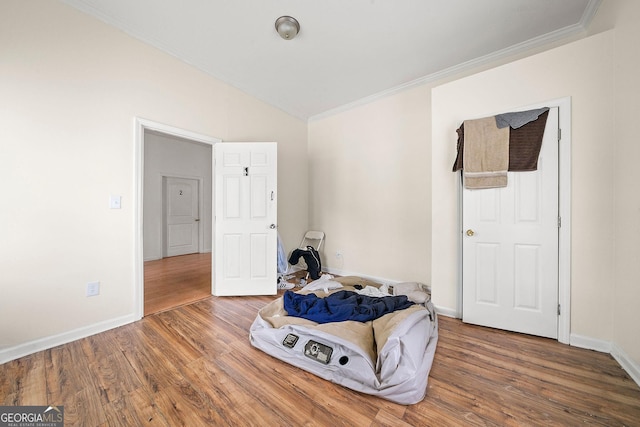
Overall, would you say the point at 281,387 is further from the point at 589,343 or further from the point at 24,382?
the point at 589,343

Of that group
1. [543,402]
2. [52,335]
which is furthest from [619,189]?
[52,335]

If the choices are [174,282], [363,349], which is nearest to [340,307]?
[363,349]

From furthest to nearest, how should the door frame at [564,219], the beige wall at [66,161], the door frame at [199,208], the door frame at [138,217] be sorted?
1. the door frame at [199,208]
2. the door frame at [138,217]
3. the door frame at [564,219]
4. the beige wall at [66,161]

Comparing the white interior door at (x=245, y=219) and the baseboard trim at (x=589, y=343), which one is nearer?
the baseboard trim at (x=589, y=343)

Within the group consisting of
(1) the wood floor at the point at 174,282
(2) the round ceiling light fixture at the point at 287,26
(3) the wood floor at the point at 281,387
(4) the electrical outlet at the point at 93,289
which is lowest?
(3) the wood floor at the point at 281,387

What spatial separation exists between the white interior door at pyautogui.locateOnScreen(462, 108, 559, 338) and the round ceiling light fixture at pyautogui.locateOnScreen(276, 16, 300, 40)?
2.27 meters

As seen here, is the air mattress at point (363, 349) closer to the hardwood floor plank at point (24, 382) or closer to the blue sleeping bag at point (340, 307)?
the blue sleeping bag at point (340, 307)

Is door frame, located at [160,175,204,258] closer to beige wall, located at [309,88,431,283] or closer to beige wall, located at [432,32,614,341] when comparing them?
beige wall, located at [309,88,431,283]

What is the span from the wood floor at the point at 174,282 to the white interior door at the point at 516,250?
3.11m

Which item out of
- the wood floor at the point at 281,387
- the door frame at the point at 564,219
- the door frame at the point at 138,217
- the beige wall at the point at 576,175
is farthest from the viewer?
the door frame at the point at 138,217

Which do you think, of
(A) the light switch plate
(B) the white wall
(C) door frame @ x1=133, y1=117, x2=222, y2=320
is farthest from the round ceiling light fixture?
(B) the white wall

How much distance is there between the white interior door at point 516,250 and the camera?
191cm

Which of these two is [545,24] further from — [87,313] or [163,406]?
[87,313]

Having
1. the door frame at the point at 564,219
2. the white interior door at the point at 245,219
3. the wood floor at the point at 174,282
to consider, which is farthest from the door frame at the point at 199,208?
the door frame at the point at 564,219
